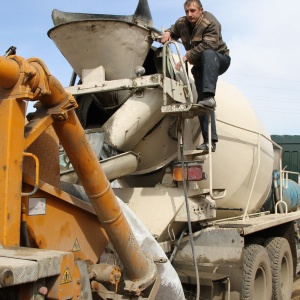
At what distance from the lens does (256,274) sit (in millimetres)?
5223

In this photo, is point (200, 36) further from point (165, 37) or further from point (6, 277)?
point (6, 277)

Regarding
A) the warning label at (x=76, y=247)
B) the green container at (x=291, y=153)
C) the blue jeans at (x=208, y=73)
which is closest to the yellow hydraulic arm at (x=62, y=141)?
the warning label at (x=76, y=247)

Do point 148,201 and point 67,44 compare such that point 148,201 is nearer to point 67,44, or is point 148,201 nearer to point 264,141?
point 67,44

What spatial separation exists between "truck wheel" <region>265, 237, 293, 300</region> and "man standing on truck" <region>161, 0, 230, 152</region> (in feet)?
5.90

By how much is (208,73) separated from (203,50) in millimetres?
238

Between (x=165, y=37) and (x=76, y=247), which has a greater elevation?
(x=165, y=37)

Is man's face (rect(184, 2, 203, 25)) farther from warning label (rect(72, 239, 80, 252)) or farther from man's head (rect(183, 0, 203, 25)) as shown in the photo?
warning label (rect(72, 239, 80, 252))

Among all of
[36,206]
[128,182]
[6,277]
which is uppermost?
[128,182]

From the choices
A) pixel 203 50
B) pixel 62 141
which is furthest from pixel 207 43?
pixel 62 141

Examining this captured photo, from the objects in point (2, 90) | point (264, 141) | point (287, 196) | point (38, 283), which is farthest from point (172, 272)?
point (287, 196)

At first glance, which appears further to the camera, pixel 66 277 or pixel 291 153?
pixel 291 153

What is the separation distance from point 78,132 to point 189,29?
2532mm

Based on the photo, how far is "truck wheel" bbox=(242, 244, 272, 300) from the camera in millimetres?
4789

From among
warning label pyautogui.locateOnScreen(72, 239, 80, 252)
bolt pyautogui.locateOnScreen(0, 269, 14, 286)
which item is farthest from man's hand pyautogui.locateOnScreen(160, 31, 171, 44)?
bolt pyautogui.locateOnScreen(0, 269, 14, 286)
